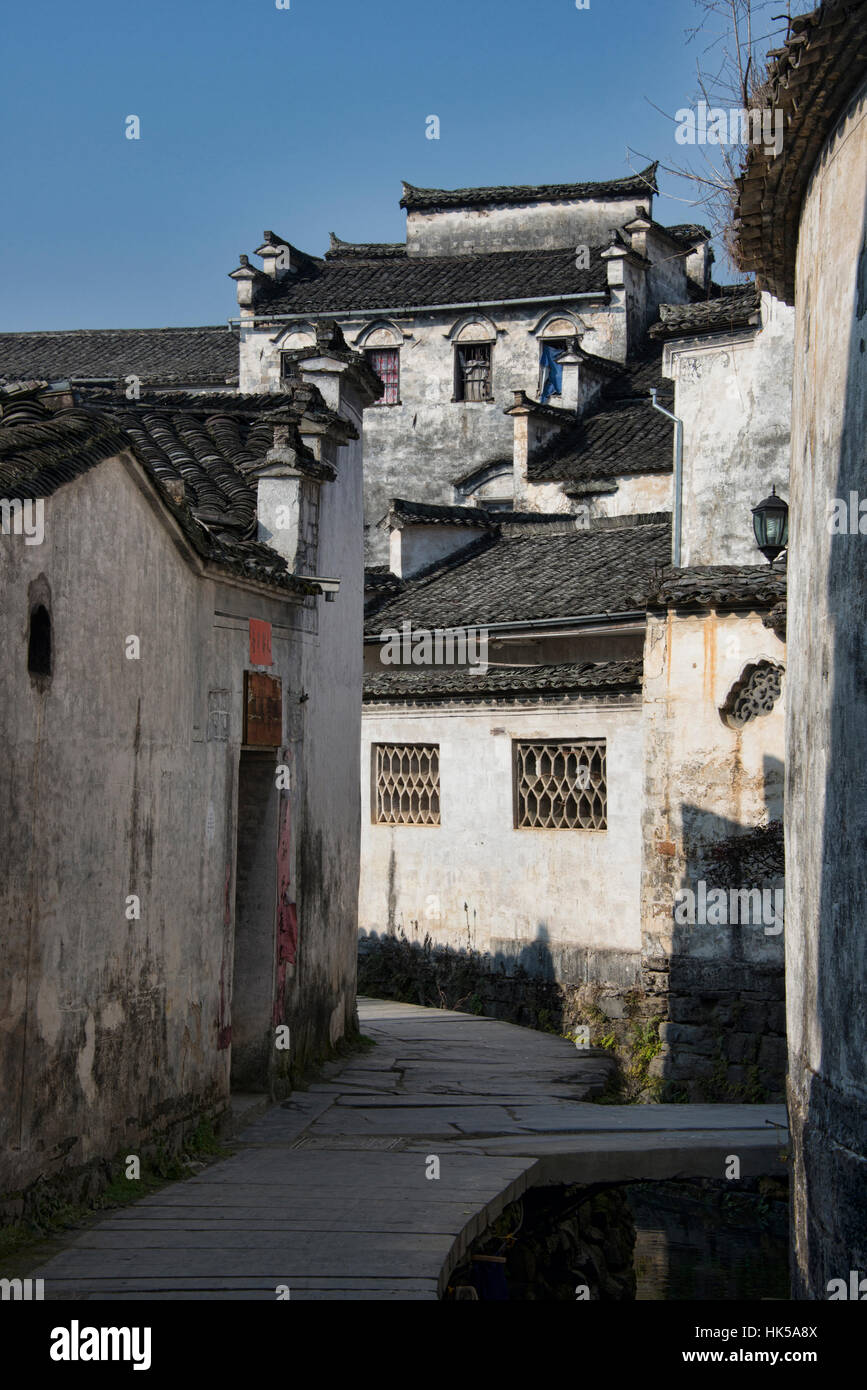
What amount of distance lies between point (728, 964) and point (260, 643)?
220 inches

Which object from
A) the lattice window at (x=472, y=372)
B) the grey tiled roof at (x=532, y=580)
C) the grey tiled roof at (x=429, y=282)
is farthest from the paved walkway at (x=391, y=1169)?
the grey tiled roof at (x=429, y=282)

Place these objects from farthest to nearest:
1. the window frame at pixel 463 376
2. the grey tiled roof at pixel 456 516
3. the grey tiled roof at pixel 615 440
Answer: the window frame at pixel 463 376
the grey tiled roof at pixel 615 440
the grey tiled roof at pixel 456 516

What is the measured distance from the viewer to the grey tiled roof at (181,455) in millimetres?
7184

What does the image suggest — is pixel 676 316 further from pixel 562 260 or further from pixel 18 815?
pixel 562 260

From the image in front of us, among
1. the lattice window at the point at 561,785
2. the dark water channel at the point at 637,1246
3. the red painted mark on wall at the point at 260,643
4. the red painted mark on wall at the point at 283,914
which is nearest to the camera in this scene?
the dark water channel at the point at 637,1246

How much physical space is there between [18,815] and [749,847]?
8009 mm

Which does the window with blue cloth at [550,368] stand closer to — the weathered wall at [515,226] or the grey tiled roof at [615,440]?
the grey tiled roof at [615,440]

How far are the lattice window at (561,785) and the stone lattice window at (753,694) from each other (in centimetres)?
232

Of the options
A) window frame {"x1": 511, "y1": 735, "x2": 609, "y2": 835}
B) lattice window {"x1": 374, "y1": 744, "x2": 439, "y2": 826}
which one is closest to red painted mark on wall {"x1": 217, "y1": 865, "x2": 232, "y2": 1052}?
window frame {"x1": 511, "y1": 735, "x2": 609, "y2": 835}

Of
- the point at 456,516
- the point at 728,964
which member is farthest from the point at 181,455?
the point at 456,516

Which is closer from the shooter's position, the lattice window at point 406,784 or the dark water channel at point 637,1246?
the dark water channel at point 637,1246

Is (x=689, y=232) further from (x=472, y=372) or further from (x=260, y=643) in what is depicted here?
(x=260, y=643)

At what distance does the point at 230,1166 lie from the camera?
871 centimetres

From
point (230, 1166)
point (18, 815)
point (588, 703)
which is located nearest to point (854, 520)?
point (18, 815)
